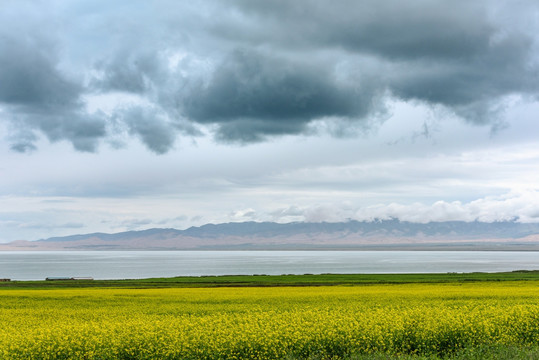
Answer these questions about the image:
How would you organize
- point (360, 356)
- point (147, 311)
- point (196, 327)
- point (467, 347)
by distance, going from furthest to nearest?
point (147, 311) < point (196, 327) < point (467, 347) < point (360, 356)

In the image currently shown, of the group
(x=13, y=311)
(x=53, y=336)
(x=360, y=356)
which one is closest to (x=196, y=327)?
(x=53, y=336)

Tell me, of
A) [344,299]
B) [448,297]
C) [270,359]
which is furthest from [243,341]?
[448,297]

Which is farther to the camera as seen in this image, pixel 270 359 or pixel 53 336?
pixel 53 336

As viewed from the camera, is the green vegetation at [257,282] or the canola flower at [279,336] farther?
the green vegetation at [257,282]

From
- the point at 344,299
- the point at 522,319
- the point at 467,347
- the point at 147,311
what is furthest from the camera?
the point at 344,299

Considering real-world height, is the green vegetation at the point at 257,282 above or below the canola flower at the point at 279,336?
below

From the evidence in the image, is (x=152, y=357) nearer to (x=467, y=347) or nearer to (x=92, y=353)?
(x=92, y=353)

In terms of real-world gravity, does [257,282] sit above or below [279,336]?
below

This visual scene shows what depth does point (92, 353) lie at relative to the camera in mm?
18531

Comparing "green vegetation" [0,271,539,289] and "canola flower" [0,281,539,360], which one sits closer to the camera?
"canola flower" [0,281,539,360]

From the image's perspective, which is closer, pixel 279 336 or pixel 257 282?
pixel 279 336

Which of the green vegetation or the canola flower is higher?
the canola flower

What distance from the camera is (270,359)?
1831 cm

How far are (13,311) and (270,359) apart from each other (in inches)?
921
